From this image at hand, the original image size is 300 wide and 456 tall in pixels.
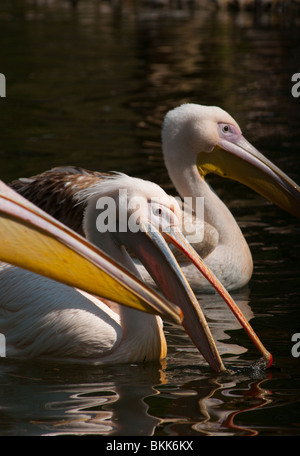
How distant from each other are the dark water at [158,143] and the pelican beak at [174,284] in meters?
0.15

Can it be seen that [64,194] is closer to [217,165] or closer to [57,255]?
[217,165]

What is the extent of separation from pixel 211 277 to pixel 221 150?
1.81 meters

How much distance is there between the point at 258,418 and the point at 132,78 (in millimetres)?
9764

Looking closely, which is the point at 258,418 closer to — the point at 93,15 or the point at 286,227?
the point at 286,227

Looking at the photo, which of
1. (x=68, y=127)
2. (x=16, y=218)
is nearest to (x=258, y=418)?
(x=16, y=218)

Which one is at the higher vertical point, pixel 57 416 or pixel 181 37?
pixel 181 37

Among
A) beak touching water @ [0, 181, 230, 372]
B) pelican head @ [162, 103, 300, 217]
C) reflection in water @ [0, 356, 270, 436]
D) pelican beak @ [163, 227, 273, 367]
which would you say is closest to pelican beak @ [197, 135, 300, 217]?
pelican head @ [162, 103, 300, 217]

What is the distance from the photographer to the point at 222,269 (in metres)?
5.20

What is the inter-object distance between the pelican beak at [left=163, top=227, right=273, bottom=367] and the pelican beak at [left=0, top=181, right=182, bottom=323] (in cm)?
131

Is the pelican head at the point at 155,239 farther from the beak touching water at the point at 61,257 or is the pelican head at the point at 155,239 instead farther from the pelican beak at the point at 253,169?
the pelican beak at the point at 253,169

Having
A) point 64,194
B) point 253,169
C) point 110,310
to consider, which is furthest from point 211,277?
point 253,169

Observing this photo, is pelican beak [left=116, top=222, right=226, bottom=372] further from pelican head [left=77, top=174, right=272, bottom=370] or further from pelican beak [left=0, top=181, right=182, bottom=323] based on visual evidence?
pelican beak [left=0, top=181, right=182, bottom=323]

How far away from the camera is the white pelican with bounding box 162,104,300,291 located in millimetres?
5355
